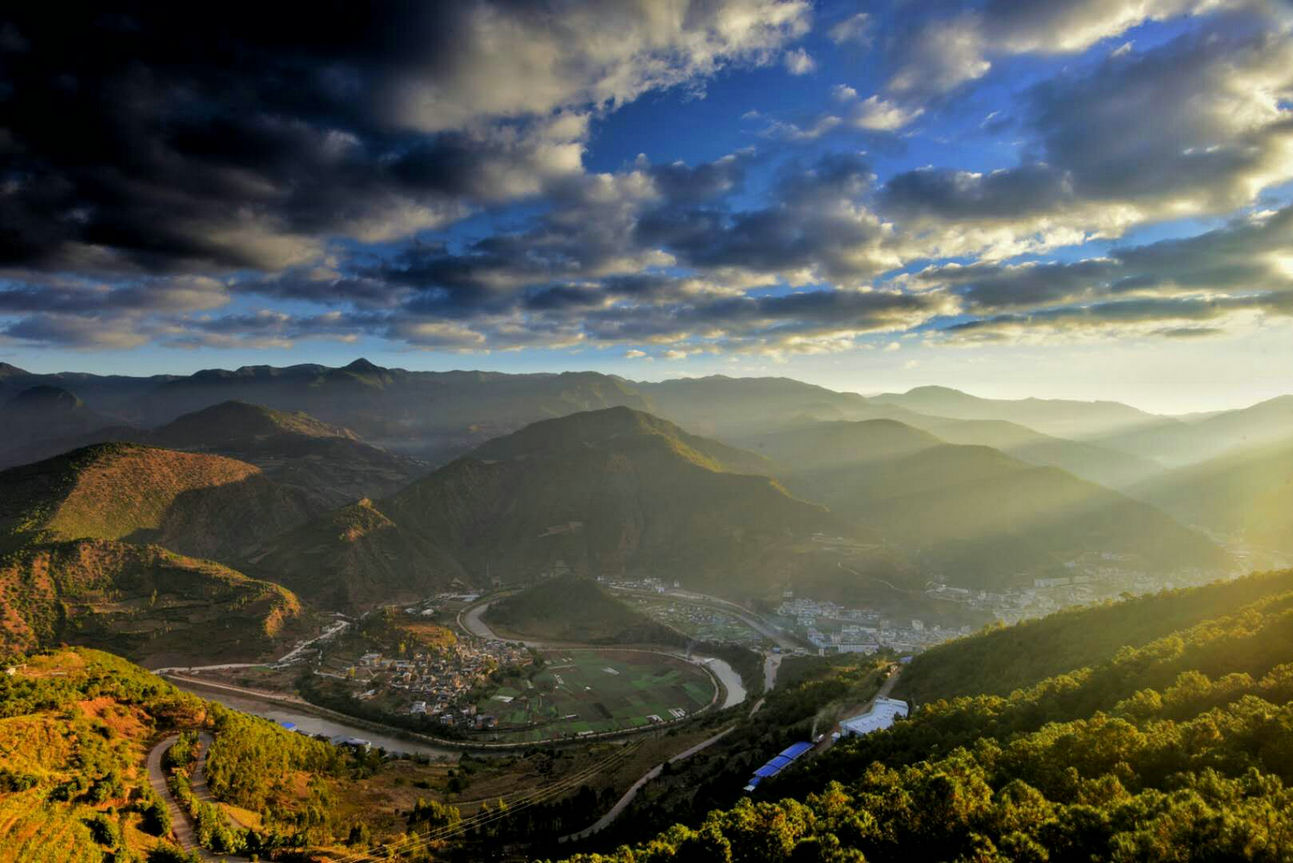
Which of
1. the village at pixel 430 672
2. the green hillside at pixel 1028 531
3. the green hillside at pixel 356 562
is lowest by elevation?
the village at pixel 430 672

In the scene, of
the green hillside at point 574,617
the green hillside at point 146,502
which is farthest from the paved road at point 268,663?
the green hillside at point 146,502

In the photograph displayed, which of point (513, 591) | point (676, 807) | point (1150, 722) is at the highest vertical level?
point (1150, 722)

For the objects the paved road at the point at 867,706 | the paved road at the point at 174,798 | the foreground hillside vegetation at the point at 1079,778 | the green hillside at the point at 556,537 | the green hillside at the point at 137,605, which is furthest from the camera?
the green hillside at the point at 556,537

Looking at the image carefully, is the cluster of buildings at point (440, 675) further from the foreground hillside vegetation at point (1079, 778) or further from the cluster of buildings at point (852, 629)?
the foreground hillside vegetation at point (1079, 778)

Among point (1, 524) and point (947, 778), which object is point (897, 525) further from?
point (1, 524)

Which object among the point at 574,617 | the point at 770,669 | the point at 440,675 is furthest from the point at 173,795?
the point at 574,617

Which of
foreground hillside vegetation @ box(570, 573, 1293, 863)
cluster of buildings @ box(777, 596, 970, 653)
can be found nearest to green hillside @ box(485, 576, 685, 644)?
cluster of buildings @ box(777, 596, 970, 653)

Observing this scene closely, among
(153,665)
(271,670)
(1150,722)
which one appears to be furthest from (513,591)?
(1150,722)
